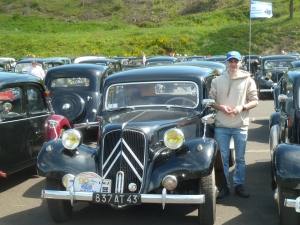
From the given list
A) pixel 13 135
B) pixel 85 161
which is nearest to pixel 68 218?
pixel 85 161

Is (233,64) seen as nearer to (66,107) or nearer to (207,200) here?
(207,200)

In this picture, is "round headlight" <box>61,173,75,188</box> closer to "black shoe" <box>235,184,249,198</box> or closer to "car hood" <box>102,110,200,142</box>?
"car hood" <box>102,110,200,142</box>

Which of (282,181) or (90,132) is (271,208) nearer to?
(282,181)

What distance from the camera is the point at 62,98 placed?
10484 millimetres

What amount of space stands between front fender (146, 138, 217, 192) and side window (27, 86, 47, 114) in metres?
3.04

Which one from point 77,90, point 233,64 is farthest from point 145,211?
point 77,90

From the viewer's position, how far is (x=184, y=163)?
5.27 meters

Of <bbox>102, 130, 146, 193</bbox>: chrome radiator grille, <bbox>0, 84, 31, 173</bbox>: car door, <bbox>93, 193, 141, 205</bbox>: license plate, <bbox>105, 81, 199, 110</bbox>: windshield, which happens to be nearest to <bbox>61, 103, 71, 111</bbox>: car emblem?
<bbox>0, 84, 31, 173</bbox>: car door

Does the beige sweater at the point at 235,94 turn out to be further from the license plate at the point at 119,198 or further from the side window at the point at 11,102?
the side window at the point at 11,102

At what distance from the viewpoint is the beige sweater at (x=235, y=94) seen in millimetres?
6315

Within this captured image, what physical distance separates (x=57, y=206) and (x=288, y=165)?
99.3 inches

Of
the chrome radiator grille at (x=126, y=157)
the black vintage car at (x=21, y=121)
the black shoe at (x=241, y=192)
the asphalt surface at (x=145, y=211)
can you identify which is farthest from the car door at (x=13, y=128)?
the black shoe at (x=241, y=192)

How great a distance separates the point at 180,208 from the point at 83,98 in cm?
542

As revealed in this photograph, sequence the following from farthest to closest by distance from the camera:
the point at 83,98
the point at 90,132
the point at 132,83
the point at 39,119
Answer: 1. the point at 83,98
2. the point at 90,132
3. the point at 39,119
4. the point at 132,83
